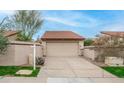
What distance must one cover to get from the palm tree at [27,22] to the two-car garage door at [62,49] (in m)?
6.91

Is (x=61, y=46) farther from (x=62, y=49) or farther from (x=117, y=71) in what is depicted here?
(x=117, y=71)

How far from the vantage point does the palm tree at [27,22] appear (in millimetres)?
34656

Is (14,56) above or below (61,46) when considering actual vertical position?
above

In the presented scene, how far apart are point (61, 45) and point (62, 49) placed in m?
0.59

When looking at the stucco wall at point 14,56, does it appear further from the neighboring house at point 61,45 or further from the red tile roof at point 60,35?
the red tile roof at point 60,35

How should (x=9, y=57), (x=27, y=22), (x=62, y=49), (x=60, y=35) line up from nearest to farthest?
1. (x=9, y=57)
2. (x=62, y=49)
3. (x=60, y=35)
4. (x=27, y=22)

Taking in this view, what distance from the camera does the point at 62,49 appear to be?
2834 cm

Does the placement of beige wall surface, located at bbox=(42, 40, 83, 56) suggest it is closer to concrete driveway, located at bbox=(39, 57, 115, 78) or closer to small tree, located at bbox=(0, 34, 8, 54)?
concrete driveway, located at bbox=(39, 57, 115, 78)

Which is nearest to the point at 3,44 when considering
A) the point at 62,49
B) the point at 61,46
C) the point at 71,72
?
the point at 71,72

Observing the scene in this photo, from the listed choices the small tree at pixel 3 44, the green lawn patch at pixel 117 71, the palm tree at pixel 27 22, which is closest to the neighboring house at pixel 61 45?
the palm tree at pixel 27 22

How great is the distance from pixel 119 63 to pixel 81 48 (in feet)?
39.2

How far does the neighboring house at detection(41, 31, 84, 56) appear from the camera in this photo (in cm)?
2823
